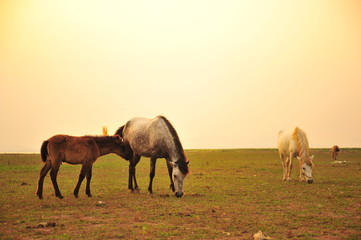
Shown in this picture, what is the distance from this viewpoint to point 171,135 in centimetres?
1341

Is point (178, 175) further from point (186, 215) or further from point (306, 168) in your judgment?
point (306, 168)

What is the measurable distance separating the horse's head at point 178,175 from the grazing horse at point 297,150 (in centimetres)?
764

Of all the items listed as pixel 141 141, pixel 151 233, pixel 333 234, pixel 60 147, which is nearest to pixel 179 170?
pixel 141 141

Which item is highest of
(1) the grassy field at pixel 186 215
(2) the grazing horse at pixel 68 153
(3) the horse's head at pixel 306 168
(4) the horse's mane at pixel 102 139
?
(4) the horse's mane at pixel 102 139

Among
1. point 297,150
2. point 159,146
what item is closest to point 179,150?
point 159,146

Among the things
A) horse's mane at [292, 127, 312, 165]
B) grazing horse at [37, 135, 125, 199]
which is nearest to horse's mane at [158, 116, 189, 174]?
grazing horse at [37, 135, 125, 199]

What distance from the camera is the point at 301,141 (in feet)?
59.2

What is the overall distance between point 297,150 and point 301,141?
613 millimetres

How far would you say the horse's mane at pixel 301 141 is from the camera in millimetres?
17562

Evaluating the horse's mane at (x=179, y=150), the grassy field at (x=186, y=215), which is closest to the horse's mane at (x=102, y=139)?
the grassy field at (x=186, y=215)

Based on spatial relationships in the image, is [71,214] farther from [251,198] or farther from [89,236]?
[251,198]

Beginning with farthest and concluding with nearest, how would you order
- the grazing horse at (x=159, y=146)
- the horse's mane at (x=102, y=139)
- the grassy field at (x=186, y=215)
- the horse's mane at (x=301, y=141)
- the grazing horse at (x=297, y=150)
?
1. the horse's mane at (x=301, y=141)
2. the grazing horse at (x=297, y=150)
3. the horse's mane at (x=102, y=139)
4. the grazing horse at (x=159, y=146)
5. the grassy field at (x=186, y=215)

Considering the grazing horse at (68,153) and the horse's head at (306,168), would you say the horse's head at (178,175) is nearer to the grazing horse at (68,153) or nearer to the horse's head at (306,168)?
the grazing horse at (68,153)

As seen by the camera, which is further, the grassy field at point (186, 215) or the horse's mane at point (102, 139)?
the horse's mane at point (102, 139)
